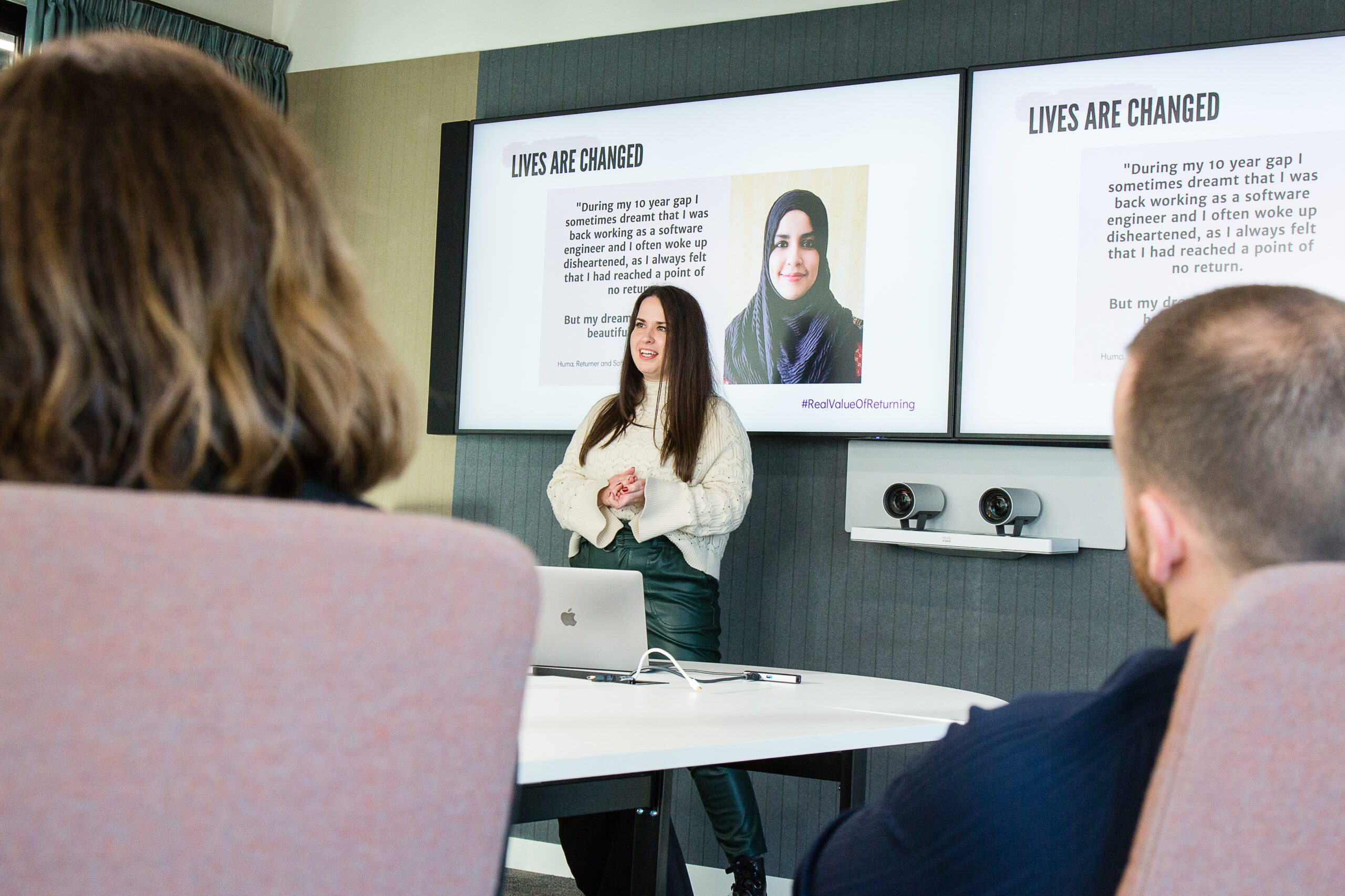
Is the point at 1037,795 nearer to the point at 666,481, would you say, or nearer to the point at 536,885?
the point at 666,481

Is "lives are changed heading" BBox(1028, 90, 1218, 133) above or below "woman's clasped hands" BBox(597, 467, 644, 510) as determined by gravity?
above

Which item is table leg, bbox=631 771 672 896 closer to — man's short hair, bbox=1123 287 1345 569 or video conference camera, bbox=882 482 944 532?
man's short hair, bbox=1123 287 1345 569

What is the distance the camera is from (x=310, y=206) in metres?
0.73

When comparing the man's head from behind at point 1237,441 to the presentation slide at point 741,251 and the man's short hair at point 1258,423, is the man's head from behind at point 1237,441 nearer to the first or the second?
the man's short hair at point 1258,423

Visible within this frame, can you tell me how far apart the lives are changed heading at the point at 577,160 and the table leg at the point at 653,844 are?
2.65 meters

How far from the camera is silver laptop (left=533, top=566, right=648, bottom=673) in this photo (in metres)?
2.26

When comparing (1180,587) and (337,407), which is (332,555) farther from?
(1180,587)

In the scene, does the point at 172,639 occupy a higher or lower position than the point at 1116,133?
lower

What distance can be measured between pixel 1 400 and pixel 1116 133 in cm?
314

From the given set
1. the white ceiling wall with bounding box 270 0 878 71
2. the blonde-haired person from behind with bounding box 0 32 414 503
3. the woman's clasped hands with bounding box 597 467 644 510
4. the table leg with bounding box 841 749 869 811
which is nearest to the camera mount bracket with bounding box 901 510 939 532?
the woman's clasped hands with bounding box 597 467 644 510

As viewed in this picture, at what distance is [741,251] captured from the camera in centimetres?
377

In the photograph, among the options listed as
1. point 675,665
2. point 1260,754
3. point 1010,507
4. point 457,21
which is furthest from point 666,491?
point 1260,754

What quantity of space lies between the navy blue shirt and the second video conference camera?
2.41 metres

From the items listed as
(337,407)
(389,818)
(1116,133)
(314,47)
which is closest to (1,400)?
(337,407)
